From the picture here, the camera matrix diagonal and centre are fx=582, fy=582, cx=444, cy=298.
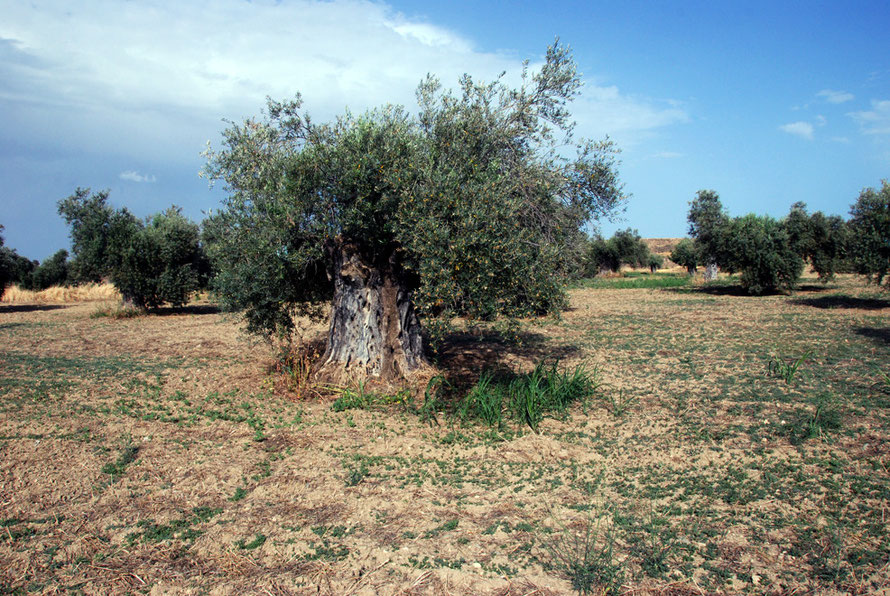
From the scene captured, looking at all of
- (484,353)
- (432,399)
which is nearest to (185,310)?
(484,353)

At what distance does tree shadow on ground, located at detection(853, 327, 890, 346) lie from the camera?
13.1 meters

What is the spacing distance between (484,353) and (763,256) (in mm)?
18813

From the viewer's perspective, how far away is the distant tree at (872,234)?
17641 millimetres

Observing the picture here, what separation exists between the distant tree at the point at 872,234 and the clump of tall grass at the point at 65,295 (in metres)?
30.3

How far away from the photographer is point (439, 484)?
245 inches

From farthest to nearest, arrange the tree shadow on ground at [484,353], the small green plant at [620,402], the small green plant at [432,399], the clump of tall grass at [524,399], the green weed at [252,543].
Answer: the tree shadow on ground at [484,353], the small green plant at [620,402], the small green plant at [432,399], the clump of tall grass at [524,399], the green weed at [252,543]

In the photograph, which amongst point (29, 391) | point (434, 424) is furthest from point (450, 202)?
point (29, 391)

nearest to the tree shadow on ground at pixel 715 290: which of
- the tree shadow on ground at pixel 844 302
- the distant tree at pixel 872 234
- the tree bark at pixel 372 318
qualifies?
the tree shadow on ground at pixel 844 302

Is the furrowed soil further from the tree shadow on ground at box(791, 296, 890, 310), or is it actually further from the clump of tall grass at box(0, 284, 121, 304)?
the clump of tall grass at box(0, 284, 121, 304)

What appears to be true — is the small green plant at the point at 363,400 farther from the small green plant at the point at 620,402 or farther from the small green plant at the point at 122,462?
the small green plant at the point at 620,402

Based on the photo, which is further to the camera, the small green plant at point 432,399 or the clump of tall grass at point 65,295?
the clump of tall grass at point 65,295

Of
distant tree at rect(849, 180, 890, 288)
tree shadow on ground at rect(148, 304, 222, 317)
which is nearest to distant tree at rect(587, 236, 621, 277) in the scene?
distant tree at rect(849, 180, 890, 288)

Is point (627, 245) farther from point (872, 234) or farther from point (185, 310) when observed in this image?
point (185, 310)

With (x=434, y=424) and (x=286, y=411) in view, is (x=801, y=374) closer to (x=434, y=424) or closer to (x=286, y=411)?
(x=434, y=424)
